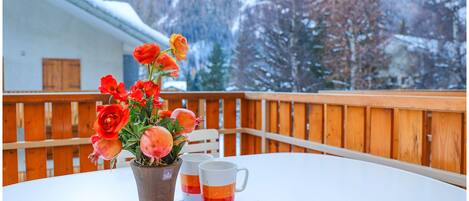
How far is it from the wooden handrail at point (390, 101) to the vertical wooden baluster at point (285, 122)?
0.17ft

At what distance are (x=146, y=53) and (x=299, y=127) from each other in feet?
5.85

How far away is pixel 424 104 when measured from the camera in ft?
5.47

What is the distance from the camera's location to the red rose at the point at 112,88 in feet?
2.46

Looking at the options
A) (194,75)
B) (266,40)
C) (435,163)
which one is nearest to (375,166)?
(435,163)

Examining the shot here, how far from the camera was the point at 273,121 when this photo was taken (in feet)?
8.95

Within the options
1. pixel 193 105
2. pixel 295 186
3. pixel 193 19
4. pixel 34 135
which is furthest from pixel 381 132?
pixel 193 19

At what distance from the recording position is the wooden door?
7520mm

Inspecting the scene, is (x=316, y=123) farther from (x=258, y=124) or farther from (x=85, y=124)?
(x=85, y=124)

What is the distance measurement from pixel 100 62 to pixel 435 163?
7194 millimetres

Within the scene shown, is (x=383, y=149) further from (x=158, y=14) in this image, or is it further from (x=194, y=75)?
(x=158, y=14)

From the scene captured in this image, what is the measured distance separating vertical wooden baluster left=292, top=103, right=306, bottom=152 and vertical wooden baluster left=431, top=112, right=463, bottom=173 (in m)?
0.84

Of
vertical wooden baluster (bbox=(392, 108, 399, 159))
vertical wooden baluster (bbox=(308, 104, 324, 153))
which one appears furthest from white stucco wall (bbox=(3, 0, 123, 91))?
vertical wooden baluster (bbox=(392, 108, 399, 159))

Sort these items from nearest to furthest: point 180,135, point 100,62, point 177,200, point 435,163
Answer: point 180,135 → point 177,200 → point 435,163 → point 100,62

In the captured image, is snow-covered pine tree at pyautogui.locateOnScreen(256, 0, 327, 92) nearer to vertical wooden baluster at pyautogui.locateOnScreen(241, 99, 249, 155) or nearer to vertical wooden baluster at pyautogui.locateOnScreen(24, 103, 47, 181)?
vertical wooden baluster at pyautogui.locateOnScreen(241, 99, 249, 155)
